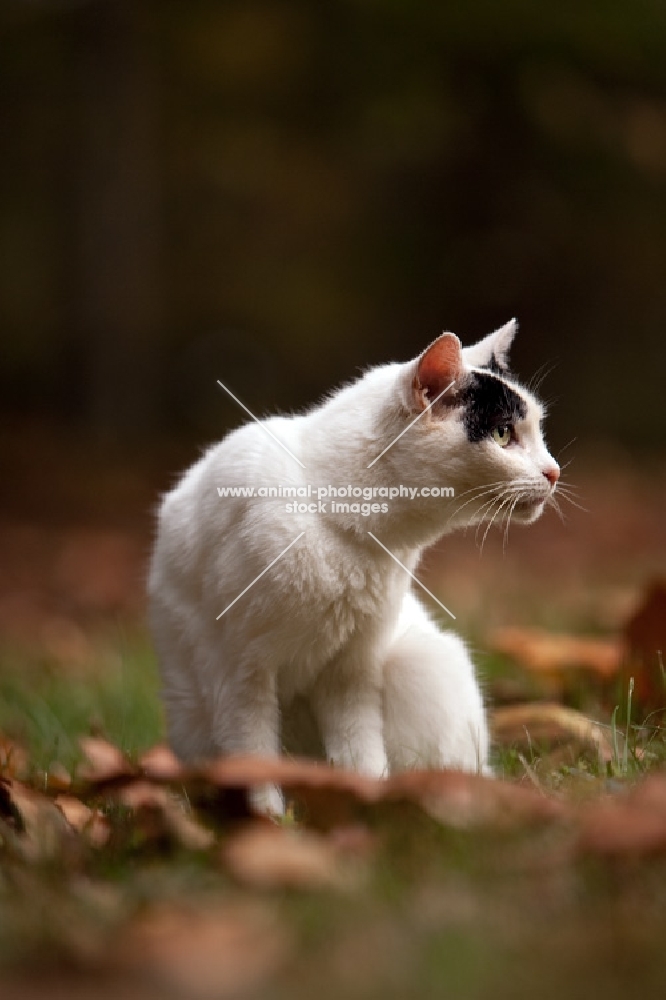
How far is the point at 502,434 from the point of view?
215 cm

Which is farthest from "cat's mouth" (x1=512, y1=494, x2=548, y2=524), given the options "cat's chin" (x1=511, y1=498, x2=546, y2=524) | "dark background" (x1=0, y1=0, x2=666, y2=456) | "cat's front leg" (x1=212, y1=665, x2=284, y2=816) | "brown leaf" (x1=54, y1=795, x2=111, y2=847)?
"dark background" (x1=0, y1=0, x2=666, y2=456)

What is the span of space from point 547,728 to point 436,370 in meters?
0.90

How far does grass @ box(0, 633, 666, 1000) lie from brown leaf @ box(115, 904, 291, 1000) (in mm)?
14

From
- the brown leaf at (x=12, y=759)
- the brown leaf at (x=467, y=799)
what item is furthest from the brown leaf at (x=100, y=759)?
the brown leaf at (x=467, y=799)

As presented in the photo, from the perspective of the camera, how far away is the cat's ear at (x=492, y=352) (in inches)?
89.1

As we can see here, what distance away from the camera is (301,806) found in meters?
2.00

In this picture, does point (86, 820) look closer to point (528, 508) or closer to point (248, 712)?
point (248, 712)

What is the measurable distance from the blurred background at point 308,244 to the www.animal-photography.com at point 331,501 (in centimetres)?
3

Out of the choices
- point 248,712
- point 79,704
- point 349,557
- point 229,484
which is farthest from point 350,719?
point 79,704

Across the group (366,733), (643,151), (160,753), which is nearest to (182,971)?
(366,733)

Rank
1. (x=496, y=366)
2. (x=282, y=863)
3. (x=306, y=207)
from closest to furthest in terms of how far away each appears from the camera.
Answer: (x=282, y=863)
(x=496, y=366)
(x=306, y=207)

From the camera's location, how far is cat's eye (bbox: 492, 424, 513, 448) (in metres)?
2.13

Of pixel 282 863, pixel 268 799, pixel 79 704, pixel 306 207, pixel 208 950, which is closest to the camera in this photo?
pixel 208 950

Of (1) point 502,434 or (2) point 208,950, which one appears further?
(1) point 502,434
